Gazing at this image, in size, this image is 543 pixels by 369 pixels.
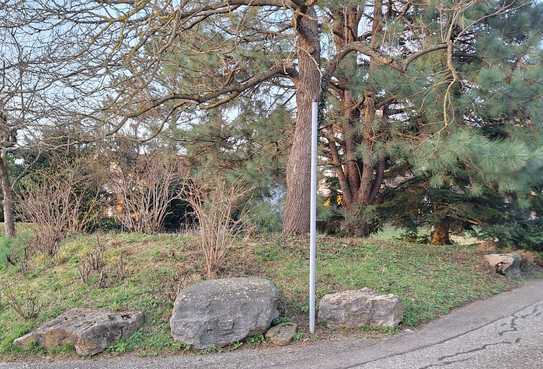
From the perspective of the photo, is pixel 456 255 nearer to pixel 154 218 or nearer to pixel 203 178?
pixel 203 178

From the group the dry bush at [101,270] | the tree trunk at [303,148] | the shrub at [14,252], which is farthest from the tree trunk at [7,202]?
the tree trunk at [303,148]

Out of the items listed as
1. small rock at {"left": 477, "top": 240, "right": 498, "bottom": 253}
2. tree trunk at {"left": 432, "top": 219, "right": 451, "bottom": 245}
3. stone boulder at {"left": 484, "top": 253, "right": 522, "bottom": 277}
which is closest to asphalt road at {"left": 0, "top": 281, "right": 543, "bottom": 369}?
stone boulder at {"left": 484, "top": 253, "right": 522, "bottom": 277}

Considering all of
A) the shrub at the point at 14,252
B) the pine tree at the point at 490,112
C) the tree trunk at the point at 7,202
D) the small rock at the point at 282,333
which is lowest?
the small rock at the point at 282,333

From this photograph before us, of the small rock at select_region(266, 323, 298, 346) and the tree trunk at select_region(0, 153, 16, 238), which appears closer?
the small rock at select_region(266, 323, 298, 346)

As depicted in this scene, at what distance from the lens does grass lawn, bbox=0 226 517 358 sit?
13.9 feet

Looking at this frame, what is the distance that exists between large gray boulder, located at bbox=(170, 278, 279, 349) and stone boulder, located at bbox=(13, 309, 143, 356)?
1.61 ft

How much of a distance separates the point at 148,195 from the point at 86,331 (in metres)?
4.27

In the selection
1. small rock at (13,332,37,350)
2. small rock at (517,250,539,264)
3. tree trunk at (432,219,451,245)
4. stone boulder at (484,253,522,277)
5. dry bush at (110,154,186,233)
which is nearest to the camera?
small rock at (13,332,37,350)

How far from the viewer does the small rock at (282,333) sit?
3.70m

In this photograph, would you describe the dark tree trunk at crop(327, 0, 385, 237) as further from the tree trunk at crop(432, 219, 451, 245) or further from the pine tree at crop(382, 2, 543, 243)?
the tree trunk at crop(432, 219, 451, 245)

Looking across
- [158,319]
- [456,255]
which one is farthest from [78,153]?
[456,255]

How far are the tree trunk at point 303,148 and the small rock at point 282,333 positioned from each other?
2961mm

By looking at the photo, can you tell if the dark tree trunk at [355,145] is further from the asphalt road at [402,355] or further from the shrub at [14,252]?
the shrub at [14,252]

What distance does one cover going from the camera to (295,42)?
673 cm
